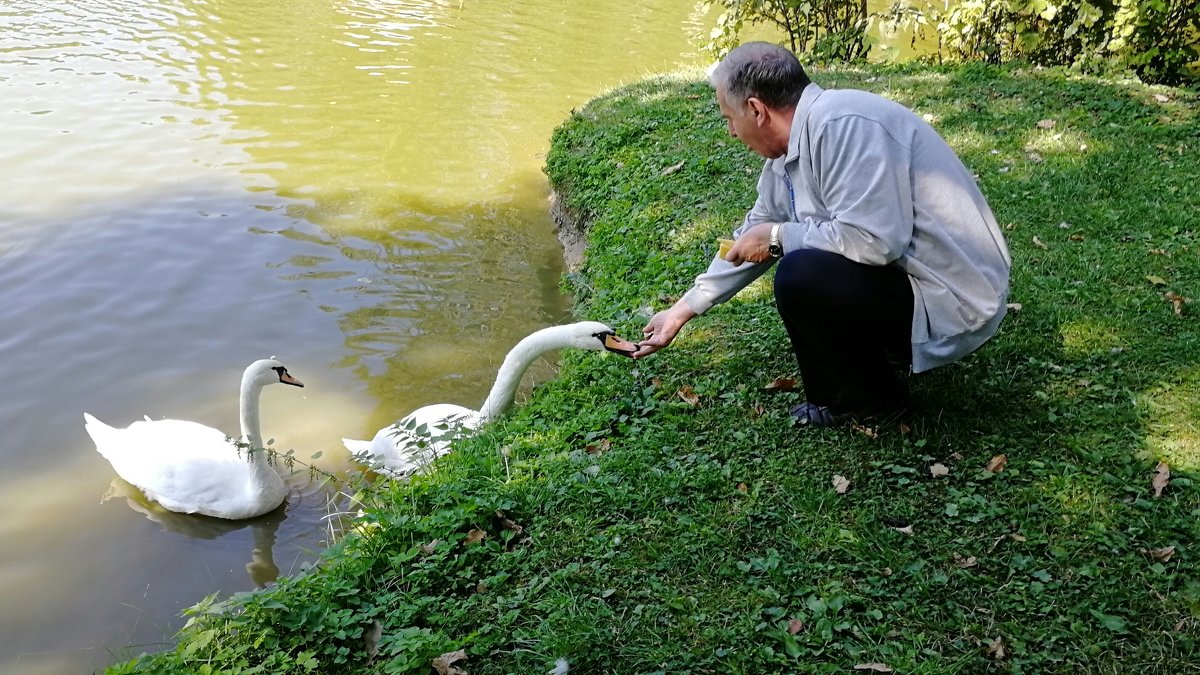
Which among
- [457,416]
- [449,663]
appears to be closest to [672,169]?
[457,416]

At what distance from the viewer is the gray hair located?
11.4ft

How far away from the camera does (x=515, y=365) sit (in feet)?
16.7

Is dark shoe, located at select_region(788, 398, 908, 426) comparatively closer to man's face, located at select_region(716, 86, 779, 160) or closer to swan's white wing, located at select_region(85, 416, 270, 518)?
man's face, located at select_region(716, 86, 779, 160)

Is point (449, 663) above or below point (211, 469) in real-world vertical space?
above

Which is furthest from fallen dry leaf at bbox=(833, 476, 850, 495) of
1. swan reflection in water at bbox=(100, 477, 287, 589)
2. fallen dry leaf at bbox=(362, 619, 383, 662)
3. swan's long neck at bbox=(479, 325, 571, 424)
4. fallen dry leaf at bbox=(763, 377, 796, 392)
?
swan reflection in water at bbox=(100, 477, 287, 589)

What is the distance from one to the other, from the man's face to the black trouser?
47 centimetres

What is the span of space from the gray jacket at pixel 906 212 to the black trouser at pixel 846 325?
0.25ft

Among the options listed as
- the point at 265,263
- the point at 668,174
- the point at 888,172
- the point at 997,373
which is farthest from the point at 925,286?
the point at 265,263

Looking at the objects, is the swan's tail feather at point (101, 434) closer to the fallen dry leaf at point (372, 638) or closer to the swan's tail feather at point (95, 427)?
the swan's tail feather at point (95, 427)

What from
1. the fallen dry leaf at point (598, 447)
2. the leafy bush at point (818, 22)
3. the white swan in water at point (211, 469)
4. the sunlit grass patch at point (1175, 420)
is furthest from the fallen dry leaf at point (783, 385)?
the leafy bush at point (818, 22)

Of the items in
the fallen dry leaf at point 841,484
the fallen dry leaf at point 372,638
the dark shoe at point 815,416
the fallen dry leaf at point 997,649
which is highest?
the dark shoe at point 815,416

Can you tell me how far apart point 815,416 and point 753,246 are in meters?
0.86

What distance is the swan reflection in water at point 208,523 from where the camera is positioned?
518cm

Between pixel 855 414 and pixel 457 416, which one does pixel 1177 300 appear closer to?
pixel 855 414
